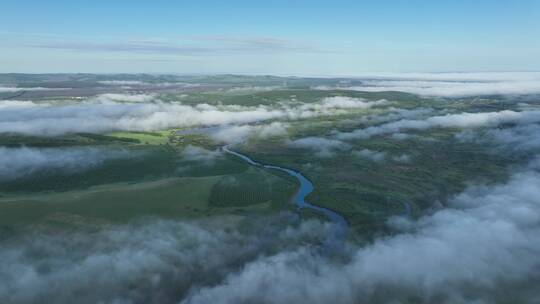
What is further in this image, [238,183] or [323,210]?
[238,183]

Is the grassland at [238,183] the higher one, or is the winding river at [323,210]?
the grassland at [238,183]

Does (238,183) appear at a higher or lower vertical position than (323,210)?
higher

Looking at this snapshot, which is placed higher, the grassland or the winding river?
the grassland

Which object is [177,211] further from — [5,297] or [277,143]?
[277,143]

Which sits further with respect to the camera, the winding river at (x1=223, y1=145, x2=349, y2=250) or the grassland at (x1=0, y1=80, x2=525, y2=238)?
the grassland at (x1=0, y1=80, x2=525, y2=238)

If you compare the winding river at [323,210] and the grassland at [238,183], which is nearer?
the winding river at [323,210]

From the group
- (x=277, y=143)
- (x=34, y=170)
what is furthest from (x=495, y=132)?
(x=34, y=170)

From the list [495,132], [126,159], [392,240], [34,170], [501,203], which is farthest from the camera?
[495,132]

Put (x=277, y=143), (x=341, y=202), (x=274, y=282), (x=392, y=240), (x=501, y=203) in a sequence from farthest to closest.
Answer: (x=277, y=143) < (x=341, y=202) < (x=501, y=203) < (x=392, y=240) < (x=274, y=282)
